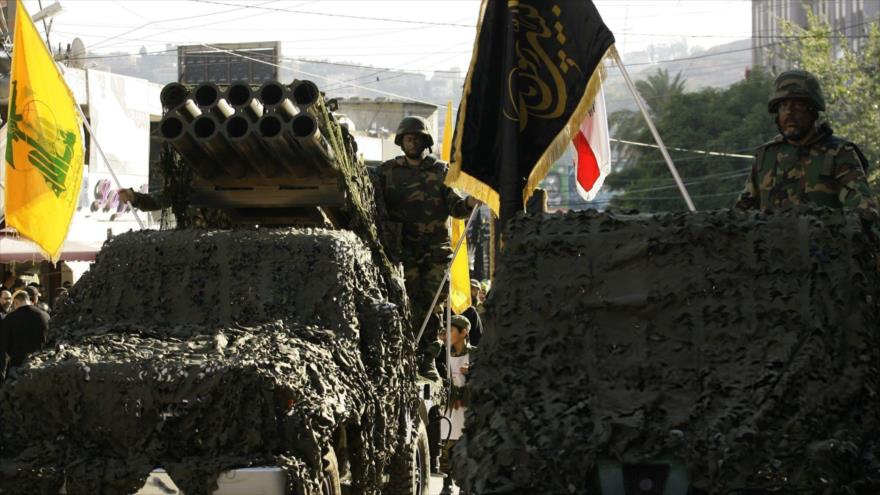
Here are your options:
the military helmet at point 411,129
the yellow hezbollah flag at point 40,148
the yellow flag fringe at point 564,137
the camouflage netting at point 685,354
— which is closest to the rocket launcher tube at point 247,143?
the yellow flag fringe at point 564,137

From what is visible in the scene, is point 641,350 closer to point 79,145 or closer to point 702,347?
point 702,347

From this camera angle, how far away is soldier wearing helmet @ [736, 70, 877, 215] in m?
8.12

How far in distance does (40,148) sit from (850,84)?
113ft

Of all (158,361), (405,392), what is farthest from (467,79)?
(158,361)

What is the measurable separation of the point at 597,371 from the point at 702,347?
1.34 ft

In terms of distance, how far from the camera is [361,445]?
840 centimetres

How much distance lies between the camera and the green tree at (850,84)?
4212 cm

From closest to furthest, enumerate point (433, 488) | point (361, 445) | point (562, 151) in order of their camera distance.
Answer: point (361, 445) → point (562, 151) → point (433, 488)

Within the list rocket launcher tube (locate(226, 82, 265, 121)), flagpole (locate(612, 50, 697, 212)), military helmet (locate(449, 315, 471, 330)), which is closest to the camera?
flagpole (locate(612, 50, 697, 212))

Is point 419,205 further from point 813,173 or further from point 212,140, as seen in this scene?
point 813,173

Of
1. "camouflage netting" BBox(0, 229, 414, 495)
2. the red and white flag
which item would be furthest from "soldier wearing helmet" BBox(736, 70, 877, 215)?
the red and white flag

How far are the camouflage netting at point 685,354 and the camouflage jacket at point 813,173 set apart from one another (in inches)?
72.6

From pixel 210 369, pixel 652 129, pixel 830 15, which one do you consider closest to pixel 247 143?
pixel 652 129

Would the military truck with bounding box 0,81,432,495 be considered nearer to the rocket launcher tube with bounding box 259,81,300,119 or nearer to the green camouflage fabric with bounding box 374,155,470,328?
the rocket launcher tube with bounding box 259,81,300,119
